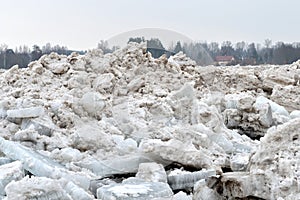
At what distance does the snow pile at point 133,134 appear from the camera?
10.9ft

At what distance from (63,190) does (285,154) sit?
149 cm

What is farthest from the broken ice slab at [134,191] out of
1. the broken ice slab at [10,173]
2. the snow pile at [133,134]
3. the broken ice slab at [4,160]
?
the broken ice slab at [4,160]

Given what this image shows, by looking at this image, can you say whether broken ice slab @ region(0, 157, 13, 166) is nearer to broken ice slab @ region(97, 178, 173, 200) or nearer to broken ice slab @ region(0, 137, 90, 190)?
broken ice slab @ region(0, 137, 90, 190)

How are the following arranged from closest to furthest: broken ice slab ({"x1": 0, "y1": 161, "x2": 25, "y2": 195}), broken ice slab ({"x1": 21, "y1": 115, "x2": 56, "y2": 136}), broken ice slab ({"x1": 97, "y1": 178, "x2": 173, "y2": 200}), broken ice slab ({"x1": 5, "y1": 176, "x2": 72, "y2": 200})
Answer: broken ice slab ({"x1": 5, "y1": 176, "x2": 72, "y2": 200})
broken ice slab ({"x1": 97, "y1": 178, "x2": 173, "y2": 200})
broken ice slab ({"x1": 0, "y1": 161, "x2": 25, "y2": 195})
broken ice slab ({"x1": 21, "y1": 115, "x2": 56, "y2": 136})

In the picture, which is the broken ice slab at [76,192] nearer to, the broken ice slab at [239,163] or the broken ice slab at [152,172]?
the broken ice slab at [152,172]

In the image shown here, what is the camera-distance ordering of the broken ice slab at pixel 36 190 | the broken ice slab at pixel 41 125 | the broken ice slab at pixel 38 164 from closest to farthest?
1. the broken ice slab at pixel 36 190
2. the broken ice slab at pixel 38 164
3. the broken ice slab at pixel 41 125

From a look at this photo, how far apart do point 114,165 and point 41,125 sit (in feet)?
3.28

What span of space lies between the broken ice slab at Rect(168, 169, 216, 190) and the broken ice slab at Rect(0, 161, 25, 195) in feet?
3.76

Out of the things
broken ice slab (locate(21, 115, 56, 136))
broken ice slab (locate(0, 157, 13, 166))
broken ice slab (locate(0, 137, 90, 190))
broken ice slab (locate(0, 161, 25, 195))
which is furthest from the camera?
broken ice slab (locate(21, 115, 56, 136))

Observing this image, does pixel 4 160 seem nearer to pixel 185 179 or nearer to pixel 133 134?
pixel 133 134

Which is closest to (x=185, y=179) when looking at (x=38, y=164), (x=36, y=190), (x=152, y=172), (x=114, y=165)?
(x=152, y=172)

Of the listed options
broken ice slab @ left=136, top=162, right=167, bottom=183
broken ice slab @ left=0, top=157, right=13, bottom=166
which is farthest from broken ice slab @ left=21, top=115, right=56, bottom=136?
broken ice slab @ left=136, top=162, right=167, bottom=183

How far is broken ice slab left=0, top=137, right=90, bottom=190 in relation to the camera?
12.0 feet

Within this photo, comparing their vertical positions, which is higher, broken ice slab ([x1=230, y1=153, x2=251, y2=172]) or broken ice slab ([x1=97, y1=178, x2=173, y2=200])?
broken ice slab ([x1=230, y1=153, x2=251, y2=172])
